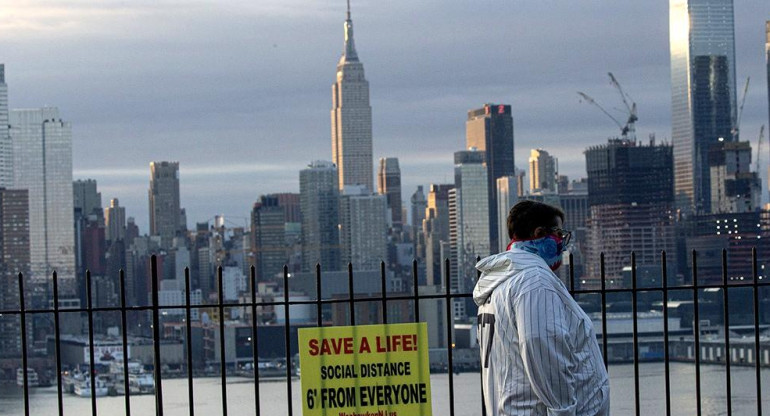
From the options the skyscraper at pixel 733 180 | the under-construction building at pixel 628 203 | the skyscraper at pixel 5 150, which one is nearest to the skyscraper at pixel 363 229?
the under-construction building at pixel 628 203

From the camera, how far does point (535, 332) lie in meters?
2.46

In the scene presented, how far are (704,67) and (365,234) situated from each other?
33.5 meters

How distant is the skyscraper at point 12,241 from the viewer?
252 ft

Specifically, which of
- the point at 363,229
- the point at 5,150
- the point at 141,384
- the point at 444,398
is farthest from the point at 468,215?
the point at 444,398

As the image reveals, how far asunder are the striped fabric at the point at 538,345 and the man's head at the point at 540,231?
3 cm

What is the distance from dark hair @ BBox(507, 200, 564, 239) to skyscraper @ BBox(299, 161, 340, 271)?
83.3 metres

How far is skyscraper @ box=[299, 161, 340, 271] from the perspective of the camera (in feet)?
289

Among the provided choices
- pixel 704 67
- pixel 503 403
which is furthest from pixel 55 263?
pixel 503 403

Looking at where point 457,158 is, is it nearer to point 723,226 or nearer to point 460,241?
point 460,241

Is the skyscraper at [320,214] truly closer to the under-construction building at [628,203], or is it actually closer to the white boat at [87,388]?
the under-construction building at [628,203]

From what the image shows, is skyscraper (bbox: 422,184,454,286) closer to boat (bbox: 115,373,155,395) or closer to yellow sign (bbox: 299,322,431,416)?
boat (bbox: 115,373,155,395)

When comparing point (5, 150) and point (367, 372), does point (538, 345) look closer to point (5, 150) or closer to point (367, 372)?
point (367, 372)

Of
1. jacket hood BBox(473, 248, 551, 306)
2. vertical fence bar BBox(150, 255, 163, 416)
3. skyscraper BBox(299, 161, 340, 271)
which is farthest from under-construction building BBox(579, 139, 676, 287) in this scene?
jacket hood BBox(473, 248, 551, 306)

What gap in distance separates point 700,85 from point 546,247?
334 feet
